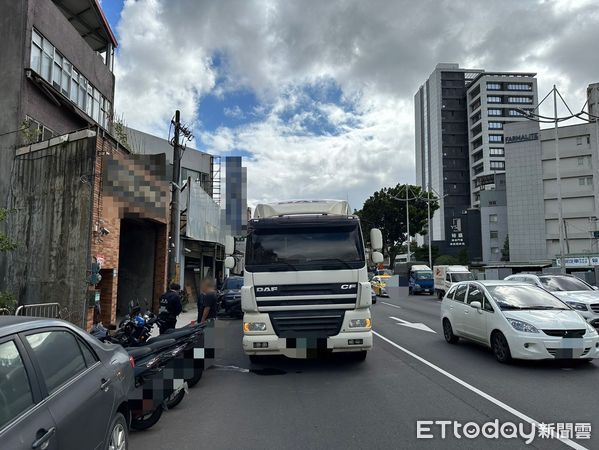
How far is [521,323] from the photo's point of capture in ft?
25.8

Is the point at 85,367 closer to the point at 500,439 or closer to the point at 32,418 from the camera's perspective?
the point at 32,418

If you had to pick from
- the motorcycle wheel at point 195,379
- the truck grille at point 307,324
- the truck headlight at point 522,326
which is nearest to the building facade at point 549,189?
the truck headlight at point 522,326

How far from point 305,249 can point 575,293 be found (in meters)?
9.98

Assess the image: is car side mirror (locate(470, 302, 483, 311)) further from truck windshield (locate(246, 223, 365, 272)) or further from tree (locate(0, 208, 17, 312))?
tree (locate(0, 208, 17, 312))

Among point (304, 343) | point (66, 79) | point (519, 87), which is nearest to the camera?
point (304, 343)

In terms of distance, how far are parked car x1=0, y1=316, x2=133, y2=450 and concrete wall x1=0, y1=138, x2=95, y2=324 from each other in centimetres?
840

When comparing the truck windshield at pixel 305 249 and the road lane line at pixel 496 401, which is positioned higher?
the truck windshield at pixel 305 249

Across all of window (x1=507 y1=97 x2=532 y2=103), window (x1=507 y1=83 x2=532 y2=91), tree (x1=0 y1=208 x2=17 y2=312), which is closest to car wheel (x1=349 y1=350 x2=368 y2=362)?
tree (x1=0 y1=208 x2=17 y2=312)

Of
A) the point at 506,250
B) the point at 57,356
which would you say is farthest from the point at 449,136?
the point at 57,356

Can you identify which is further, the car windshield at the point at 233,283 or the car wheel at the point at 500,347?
the car windshield at the point at 233,283

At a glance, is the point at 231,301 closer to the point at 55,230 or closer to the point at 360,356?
the point at 55,230

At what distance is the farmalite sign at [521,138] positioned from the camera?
201 ft

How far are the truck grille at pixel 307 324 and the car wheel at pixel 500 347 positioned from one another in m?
3.13

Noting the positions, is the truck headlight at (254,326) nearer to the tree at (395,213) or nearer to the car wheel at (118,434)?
the car wheel at (118,434)
